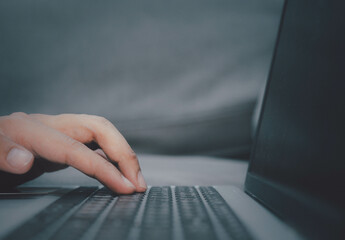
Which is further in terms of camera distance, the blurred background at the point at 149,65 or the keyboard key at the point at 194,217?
the blurred background at the point at 149,65

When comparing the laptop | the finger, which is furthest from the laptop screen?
the finger

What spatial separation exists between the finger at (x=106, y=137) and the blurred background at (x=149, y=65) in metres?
0.79

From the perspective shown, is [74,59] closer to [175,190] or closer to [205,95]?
[205,95]

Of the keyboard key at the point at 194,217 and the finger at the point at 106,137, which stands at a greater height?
the finger at the point at 106,137

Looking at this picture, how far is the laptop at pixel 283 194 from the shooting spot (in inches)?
9.1

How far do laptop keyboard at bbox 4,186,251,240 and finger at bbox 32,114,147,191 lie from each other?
0.19 feet

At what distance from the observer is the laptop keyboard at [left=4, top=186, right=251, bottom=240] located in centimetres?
23

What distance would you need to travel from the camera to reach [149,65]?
1.37 metres

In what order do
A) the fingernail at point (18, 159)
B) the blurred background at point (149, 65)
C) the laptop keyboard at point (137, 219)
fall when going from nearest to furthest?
the laptop keyboard at point (137, 219) < the fingernail at point (18, 159) < the blurred background at point (149, 65)

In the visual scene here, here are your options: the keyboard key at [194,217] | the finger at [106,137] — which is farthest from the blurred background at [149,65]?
the keyboard key at [194,217]

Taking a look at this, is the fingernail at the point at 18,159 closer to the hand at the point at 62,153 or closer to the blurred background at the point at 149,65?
the hand at the point at 62,153

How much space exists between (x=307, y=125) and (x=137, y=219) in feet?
0.59

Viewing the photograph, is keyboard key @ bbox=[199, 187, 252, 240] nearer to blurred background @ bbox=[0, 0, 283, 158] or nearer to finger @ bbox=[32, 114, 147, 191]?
finger @ bbox=[32, 114, 147, 191]

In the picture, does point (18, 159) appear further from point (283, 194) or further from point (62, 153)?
point (283, 194)
